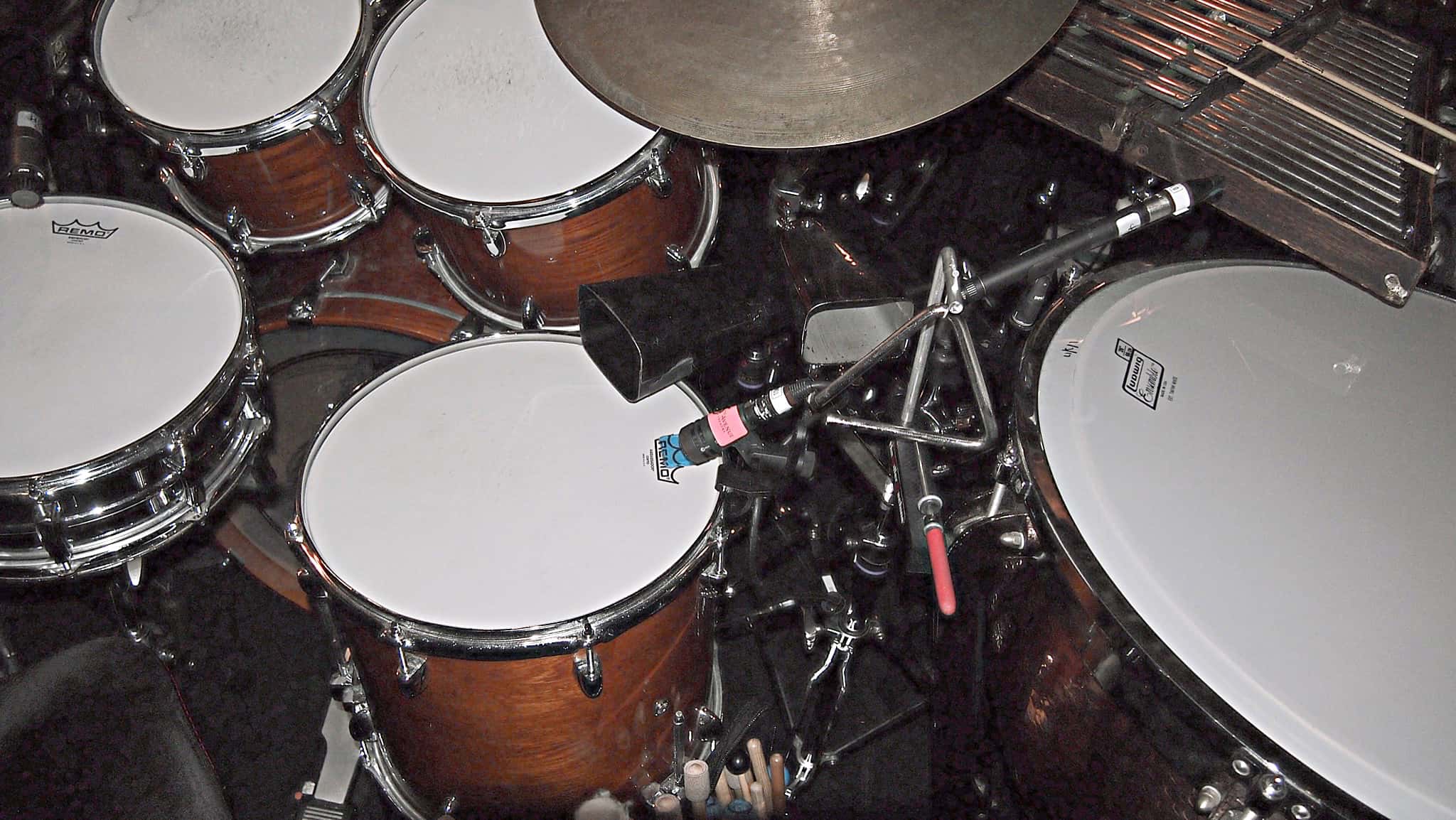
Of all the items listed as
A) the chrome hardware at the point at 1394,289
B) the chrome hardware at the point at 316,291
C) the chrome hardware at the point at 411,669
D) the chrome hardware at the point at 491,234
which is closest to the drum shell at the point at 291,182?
the chrome hardware at the point at 316,291

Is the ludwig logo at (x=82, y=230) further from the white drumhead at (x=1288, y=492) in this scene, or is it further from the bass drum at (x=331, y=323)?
the white drumhead at (x=1288, y=492)

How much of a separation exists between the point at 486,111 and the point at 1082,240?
96 centimetres

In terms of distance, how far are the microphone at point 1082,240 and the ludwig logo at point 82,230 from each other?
135cm

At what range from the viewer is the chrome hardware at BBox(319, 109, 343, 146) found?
1.62 metres

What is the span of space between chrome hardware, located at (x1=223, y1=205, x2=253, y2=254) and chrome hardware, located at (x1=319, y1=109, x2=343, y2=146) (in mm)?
232

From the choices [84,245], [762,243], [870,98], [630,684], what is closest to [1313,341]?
[870,98]

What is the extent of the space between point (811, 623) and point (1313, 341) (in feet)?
2.51

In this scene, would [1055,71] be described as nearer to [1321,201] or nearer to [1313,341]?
[1321,201]

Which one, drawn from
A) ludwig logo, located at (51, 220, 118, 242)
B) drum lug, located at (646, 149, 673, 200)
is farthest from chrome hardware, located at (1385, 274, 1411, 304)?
ludwig logo, located at (51, 220, 118, 242)

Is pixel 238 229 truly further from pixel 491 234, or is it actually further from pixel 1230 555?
pixel 1230 555

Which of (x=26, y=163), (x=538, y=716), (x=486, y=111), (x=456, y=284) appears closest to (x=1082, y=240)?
(x=538, y=716)

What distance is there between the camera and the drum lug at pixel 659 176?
1.48 meters

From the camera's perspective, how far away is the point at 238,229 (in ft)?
5.74

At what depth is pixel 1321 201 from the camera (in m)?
1.08
